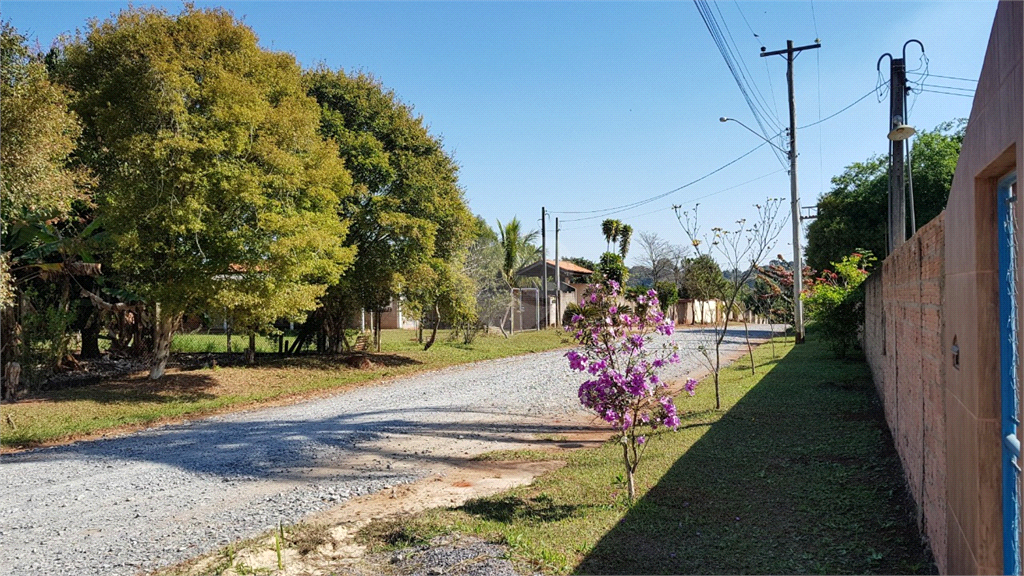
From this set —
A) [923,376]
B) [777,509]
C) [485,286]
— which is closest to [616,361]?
[777,509]

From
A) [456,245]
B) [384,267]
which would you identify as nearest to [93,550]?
[384,267]

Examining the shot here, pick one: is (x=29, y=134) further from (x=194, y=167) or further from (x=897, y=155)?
(x=897, y=155)

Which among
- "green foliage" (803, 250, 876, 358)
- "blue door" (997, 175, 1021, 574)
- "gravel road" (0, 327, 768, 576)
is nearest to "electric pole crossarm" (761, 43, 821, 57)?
"green foliage" (803, 250, 876, 358)

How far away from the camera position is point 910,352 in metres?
5.93

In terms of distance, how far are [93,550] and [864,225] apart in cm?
3626

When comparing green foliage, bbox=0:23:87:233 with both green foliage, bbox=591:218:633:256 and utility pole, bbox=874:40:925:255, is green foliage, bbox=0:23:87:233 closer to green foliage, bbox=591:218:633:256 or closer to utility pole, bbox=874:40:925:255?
utility pole, bbox=874:40:925:255

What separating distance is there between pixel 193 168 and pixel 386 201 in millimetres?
6883

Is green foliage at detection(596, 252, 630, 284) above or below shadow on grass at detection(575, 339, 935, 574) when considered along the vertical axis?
above

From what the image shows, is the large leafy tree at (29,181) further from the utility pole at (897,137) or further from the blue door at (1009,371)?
the utility pole at (897,137)

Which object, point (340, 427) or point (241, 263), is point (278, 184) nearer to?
point (241, 263)

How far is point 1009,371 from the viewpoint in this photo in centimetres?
279

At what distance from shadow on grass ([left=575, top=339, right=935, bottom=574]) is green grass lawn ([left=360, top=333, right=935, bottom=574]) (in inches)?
0.5

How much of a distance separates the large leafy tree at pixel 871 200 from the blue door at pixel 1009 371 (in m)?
31.6

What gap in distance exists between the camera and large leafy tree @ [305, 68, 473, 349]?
65.3 feet
